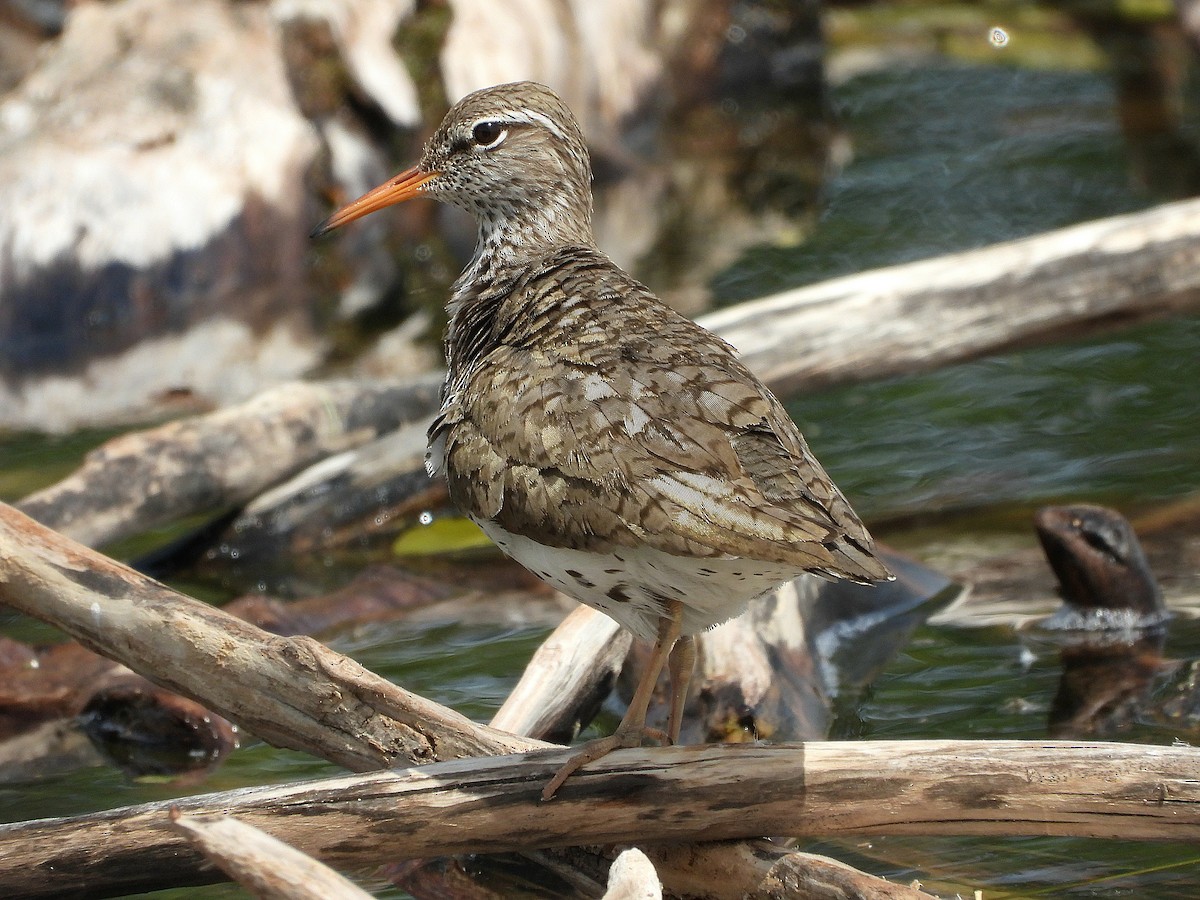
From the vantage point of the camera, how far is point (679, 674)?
4.91 m

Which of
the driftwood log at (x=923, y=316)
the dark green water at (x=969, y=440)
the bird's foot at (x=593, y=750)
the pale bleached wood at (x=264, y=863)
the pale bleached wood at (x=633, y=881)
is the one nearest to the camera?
the pale bleached wood at (x=264, y=863)

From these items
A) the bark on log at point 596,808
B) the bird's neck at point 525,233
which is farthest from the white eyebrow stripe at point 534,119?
the bark on log at point 596,808

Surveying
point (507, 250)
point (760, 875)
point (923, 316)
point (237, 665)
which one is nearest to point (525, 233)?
point (507, 250)

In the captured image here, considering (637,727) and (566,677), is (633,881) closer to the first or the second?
(637,727)

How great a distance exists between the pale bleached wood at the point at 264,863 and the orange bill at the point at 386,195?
2.95 metres

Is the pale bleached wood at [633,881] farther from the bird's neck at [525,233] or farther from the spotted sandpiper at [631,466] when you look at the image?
the bird's neck at [525,233]

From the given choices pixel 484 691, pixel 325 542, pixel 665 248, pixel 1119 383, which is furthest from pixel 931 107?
pixel 484 691

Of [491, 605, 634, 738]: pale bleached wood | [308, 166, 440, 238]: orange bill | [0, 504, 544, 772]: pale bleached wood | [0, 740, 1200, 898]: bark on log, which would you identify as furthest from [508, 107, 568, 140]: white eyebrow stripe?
[0, 740, 1200, 898]: bark on log

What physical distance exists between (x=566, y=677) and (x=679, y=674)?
434 mm

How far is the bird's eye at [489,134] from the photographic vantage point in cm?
568

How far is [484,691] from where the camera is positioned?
638cm

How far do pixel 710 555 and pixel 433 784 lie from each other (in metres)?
0.97

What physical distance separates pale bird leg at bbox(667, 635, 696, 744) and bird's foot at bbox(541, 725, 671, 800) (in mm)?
331

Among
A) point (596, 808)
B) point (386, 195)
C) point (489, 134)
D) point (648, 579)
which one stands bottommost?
point (596, 808)
